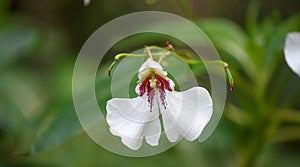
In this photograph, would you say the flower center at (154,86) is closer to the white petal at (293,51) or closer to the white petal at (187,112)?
the white petal at (187,112)

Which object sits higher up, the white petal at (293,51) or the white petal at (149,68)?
the white petal at (293,51)

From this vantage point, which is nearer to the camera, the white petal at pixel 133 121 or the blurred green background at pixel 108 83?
the white petal at pixel 133 121

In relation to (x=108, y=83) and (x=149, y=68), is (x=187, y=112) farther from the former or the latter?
(x=108, y=83)

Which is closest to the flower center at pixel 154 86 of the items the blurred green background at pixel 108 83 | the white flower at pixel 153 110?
the white flower at pixel 153 110

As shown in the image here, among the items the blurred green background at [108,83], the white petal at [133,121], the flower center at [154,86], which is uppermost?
the blurred green background at [108,83]

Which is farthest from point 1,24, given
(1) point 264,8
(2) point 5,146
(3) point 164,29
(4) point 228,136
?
(1) point 264,8

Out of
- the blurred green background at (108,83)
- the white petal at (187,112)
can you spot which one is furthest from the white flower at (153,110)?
the blurred green background at (108,83)
